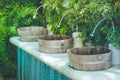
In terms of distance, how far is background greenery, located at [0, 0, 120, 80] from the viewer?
2188 millimetres

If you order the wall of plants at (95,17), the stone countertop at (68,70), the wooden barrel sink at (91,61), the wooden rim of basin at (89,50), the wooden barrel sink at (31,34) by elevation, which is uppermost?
the wall of plants at (95,17)

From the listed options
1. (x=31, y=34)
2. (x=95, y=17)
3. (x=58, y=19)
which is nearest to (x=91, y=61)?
(x=95, y=17)

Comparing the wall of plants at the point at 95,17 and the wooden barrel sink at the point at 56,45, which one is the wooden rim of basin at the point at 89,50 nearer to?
the wall of plants at the point at 95,17

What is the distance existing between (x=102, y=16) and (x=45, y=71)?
0.82m

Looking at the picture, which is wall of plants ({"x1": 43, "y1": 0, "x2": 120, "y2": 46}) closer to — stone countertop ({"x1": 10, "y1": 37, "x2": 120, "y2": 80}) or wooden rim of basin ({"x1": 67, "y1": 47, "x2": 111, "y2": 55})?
wooden rim of basin ({"x1": 67, "y1": 47, "x2": 111, "y2": 55})

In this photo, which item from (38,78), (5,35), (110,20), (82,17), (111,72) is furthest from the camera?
(5,35)

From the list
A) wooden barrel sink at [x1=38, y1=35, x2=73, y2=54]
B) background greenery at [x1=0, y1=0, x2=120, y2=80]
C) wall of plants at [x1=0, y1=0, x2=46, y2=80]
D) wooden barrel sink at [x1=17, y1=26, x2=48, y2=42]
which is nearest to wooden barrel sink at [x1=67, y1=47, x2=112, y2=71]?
background greenery at [x1=0, y1=0, x2=120, y2=80]

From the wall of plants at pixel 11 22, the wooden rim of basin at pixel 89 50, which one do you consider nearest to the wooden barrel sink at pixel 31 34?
the wall of plants at pixel 11 22

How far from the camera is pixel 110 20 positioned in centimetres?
222

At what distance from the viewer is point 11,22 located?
4.10m

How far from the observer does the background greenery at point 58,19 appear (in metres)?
2.19

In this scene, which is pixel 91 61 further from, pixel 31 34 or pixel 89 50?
pixel 31 34

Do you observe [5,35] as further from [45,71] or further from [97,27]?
[97,27]

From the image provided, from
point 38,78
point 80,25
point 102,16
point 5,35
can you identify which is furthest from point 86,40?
point 5,35
